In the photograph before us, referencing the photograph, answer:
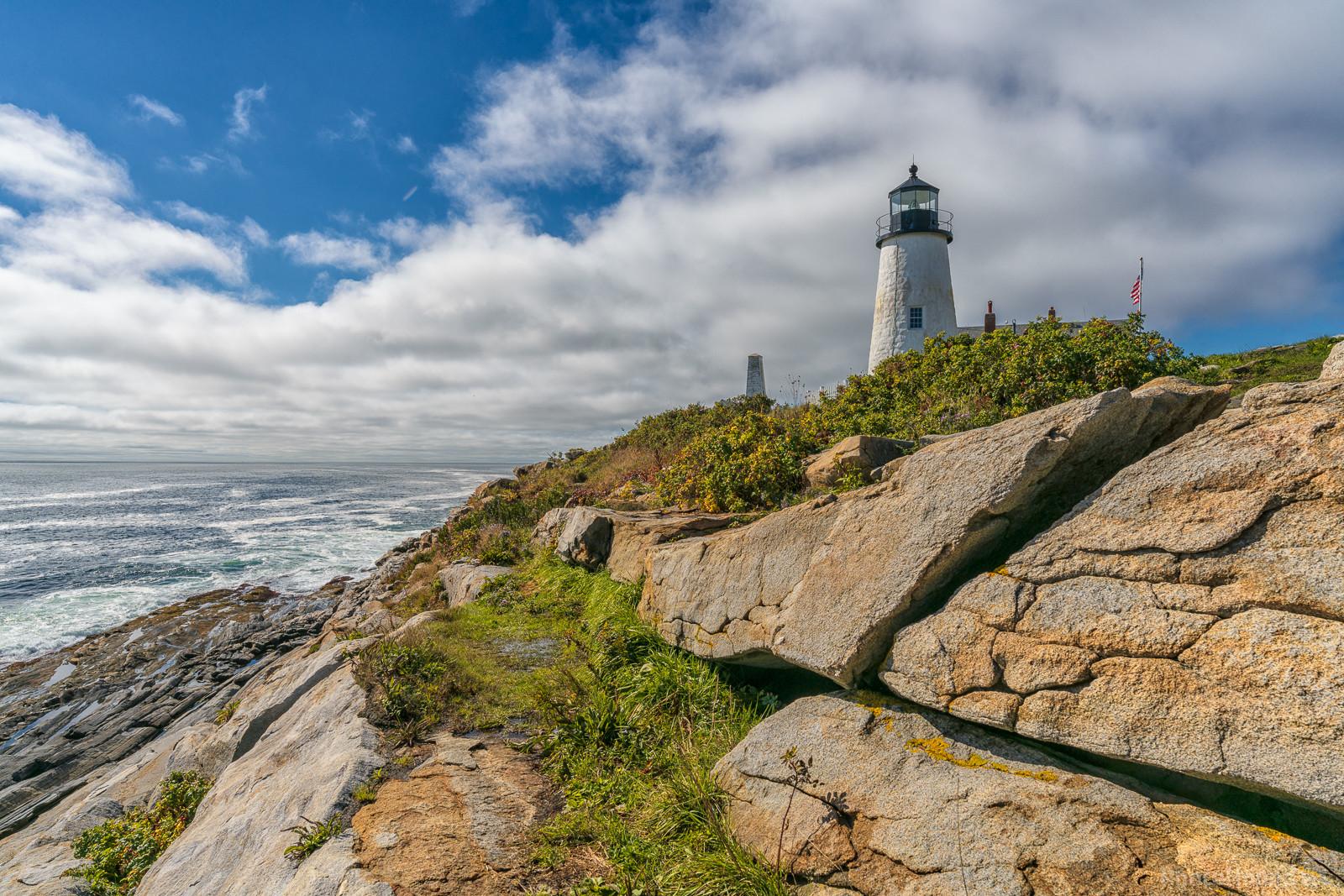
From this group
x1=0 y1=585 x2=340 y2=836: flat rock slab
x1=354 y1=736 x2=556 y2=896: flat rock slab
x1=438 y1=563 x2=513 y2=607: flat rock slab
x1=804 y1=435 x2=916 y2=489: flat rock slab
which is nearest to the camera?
x1=354 y1=736 x2=556 y2=896: flat rock slab

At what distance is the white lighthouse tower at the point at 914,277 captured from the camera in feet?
87.0

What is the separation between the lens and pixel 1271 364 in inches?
467

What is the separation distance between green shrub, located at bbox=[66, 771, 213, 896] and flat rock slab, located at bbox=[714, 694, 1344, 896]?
23.7 feet

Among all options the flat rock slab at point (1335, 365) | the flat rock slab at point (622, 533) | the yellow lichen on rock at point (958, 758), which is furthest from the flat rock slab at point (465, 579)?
the flat rock slab at point (1335, 365)

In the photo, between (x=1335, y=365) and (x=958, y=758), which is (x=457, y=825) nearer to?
(x=958, y=758)

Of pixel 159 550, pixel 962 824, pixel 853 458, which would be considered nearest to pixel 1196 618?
pixel 962 824

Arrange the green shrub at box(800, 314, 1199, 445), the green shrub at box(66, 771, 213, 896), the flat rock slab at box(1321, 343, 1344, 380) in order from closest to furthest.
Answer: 1. the flat rock slab at box(1321, 343, 1344, 380)
2. the green shrub at box(66, 771, 213, 896)
3. the green shrub at box(800, 314, 1199, 445)

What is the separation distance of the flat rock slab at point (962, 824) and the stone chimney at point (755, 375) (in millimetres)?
23840

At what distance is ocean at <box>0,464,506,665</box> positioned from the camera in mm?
24562

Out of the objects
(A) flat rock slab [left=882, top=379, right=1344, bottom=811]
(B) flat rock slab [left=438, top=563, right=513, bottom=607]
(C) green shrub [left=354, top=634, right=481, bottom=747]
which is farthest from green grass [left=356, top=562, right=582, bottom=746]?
(A) flat rock slab [left=882, top=379, right=1344, bottom=811]

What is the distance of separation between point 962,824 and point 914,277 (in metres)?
26.7

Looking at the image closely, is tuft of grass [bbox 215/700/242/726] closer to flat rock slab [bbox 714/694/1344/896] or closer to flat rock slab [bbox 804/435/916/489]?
flat rock slab [bbox 714/694/1344/896]

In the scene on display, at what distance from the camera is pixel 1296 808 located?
304cm

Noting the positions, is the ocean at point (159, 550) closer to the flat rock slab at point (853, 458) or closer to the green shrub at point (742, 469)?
the green shrub at point (742, 469)
